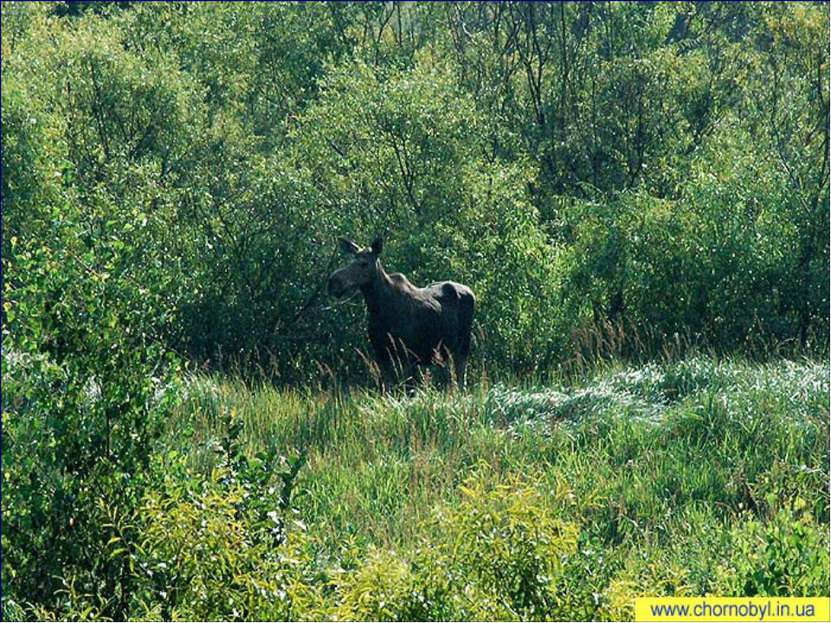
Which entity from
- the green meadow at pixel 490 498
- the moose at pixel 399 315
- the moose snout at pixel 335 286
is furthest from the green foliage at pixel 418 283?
the moose snout at pixel 335 286

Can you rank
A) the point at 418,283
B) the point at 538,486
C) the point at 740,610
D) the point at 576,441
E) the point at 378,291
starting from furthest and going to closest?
1. the point at 418,283
2. the point at 378,291
3. the point at 576,441
4. the point at 538,486
5. the point at 740,610

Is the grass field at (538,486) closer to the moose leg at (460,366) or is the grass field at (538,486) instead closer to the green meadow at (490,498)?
→ the green meadow at (490,498)

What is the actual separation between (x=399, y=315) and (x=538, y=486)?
4797 millimetres

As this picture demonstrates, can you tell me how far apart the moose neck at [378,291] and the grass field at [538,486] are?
3.13 ft

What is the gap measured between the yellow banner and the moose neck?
7.80 meters

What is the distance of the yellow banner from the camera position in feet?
24.2

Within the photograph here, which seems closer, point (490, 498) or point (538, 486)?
point (490, 498)

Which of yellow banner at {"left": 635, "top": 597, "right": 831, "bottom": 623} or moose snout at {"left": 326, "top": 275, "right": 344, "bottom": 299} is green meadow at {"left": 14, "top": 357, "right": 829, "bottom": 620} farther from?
moose snout at {"left": 326, "top": 275, "right": 344, "bottom": 299}

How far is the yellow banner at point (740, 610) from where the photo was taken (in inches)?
290

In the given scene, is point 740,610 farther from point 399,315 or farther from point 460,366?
point 460,366

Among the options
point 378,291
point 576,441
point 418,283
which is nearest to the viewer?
point 576,441

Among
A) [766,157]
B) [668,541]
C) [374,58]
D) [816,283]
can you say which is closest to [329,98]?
[766,157]

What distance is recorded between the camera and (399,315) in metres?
15.2

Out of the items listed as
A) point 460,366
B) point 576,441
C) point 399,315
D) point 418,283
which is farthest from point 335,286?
point 418,283
